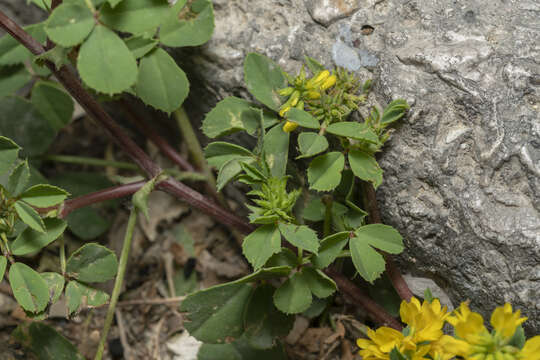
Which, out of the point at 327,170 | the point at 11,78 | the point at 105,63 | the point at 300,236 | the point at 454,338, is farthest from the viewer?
the point at 11,78

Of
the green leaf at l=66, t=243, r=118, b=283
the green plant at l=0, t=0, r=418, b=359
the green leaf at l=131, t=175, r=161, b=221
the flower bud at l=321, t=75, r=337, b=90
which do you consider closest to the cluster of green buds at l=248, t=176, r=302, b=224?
the green plant at l=0, t=0, r=418, b=359

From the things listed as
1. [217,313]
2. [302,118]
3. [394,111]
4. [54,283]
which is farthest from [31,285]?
[394,111]

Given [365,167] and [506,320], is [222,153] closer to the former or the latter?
[365,167]

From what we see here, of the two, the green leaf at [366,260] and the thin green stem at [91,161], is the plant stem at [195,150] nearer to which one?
the thin green stem at [91,161]

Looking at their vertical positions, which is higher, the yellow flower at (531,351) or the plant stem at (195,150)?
the plant stem at (195,150)

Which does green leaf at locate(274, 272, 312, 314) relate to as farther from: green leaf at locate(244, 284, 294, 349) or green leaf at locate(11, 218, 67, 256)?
green leaf at locate(11, 218, 67, 256)

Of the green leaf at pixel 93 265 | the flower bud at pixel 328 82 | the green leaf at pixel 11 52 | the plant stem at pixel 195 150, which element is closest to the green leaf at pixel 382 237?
the flower bud at pixel 328 82

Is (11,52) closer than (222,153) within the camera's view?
No
